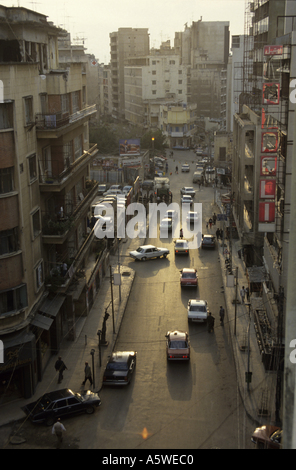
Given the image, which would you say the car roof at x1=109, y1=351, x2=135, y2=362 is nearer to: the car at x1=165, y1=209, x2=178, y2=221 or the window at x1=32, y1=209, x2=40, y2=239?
the window at x1=32, y1=209, x2=40, y2=239

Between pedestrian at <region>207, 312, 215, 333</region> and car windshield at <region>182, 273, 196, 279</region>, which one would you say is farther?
car windshield at <region>182, 273, 196, 279</region>

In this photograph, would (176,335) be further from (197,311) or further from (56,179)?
(56,179)

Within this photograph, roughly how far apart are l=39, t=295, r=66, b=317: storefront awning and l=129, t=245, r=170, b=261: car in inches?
645

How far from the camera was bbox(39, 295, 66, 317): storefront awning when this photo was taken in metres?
23.7

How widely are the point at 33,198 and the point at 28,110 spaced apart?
3692 millimetres

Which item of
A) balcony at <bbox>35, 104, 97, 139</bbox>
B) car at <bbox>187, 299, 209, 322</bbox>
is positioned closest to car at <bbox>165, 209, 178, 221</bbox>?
car at <bbox>187, 299, 209, 322</bbox>

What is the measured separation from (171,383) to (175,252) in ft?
66.1

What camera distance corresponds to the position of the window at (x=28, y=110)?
Answer: 22344 millimetres

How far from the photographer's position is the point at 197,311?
29.9 m

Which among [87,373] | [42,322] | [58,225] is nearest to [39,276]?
[42,322]

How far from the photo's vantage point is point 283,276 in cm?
2314

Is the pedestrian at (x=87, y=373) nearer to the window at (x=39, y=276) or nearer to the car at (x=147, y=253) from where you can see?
the window at (x=39, y=276)

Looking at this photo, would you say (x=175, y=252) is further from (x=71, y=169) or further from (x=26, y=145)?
(x=26, y=145)

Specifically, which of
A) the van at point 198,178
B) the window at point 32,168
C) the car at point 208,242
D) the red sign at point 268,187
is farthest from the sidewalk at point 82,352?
the van at point 198,178
